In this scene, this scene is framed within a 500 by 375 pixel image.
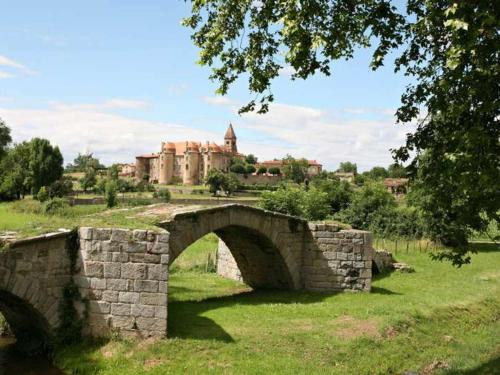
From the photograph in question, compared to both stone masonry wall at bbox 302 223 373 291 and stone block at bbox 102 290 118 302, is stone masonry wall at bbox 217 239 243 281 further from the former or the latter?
stone block at bbox 102 290 118 302

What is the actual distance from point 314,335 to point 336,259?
217 inches

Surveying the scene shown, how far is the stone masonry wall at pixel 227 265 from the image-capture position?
2065 cm

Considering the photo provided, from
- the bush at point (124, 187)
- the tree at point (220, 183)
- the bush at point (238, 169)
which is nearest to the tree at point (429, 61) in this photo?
the bush at point (124, 187)

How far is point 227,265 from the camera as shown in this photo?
21.3 m

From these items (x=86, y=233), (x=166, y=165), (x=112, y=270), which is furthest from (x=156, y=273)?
(x=166, y=165)

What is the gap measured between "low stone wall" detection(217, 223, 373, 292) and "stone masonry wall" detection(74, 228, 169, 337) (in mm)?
7403

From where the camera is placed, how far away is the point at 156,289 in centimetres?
1165

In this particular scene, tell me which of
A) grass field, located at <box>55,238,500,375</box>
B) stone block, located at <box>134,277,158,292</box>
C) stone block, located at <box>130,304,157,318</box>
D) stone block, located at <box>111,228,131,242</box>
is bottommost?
grass field, located at <box>55,238,500,375</box>

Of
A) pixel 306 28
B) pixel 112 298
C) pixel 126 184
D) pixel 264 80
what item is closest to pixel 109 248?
pixel 112 298

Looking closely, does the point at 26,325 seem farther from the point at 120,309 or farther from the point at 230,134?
the point at 230,134

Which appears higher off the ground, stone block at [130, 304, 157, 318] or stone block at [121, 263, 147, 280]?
stone block at [121, 263, 147, 280]

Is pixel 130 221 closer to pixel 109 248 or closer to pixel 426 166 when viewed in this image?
pixel 109 248

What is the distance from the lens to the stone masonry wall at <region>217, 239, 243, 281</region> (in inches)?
813

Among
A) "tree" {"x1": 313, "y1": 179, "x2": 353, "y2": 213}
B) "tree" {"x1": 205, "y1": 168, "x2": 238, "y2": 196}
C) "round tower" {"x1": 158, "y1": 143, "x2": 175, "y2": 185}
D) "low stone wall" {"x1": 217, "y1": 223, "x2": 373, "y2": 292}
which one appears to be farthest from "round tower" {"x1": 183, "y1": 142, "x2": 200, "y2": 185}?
"low stone wall" {"x1": 217, "y1": 223, "x2": 373, "y2": 292}
